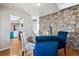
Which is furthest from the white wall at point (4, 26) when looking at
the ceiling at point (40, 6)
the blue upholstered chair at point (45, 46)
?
the blue upholstered chair at point (45, 46)

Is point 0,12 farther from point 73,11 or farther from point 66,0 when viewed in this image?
point 66,0

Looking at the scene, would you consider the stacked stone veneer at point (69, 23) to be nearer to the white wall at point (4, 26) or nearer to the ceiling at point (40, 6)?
the ceiling at point (40, 6)

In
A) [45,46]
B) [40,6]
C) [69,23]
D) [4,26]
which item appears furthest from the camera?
[40,6]

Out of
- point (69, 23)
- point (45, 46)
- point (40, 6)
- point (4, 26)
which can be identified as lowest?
point (45, 46)

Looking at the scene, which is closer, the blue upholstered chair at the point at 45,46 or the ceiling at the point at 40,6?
the blue upholstered chair at the point at 45,46

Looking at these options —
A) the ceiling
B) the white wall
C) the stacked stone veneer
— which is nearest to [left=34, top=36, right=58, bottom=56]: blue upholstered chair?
the ceiling

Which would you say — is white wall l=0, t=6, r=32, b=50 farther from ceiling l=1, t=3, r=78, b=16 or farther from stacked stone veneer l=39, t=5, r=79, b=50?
stacked stone veneer l=39, t=5, r=79, b=50

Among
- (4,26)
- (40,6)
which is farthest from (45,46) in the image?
Answer: (40,6)

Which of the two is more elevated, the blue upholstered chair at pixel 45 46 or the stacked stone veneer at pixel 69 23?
the stacked stone veneer at pixel 69 23

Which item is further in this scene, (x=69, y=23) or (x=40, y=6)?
(x=40, y=6)

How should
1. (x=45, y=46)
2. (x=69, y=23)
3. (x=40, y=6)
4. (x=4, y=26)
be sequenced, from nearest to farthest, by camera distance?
(x=45, y=46) → (x=4, y=26) → (x=69, y=23) → (x=40, y=6)

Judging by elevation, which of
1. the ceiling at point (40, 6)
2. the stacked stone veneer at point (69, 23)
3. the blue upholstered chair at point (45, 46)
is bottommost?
the blue upholstered chair at point (45, 46)

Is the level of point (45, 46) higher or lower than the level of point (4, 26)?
lower

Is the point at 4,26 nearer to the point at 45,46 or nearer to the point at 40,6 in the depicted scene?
the point at 40,6
